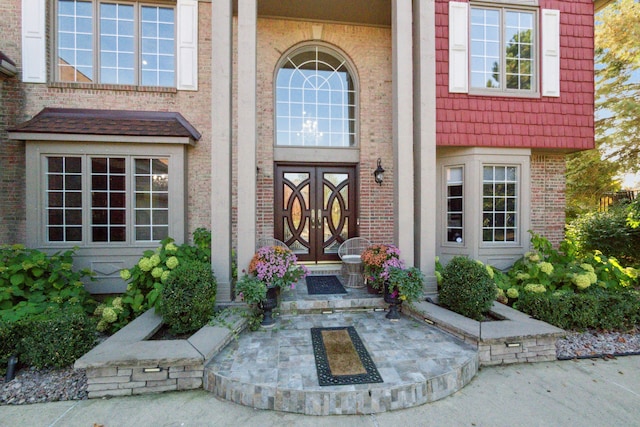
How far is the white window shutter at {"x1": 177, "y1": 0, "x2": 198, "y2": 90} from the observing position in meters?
5.52

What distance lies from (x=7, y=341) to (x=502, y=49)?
8487 millimetres

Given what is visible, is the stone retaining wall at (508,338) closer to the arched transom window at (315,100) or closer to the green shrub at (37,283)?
the arched transom window at (315,100)

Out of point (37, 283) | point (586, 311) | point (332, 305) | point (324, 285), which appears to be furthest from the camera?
point (324, 285)

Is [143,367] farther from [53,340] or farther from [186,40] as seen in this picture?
[186,40]

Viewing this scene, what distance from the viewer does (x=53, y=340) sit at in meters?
3.07

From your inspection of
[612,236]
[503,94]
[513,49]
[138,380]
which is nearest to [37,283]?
[138,380]

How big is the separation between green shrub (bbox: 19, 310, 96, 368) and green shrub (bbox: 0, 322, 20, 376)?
2.2 inches

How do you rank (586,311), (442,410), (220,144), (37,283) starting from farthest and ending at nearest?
1. (220,144)
2. (37,283)
3. (586,311)
4. (442,410)

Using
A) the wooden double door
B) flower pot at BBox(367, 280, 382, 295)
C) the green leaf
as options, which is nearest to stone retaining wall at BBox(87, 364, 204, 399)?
the green leaf

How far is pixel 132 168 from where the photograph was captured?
530cm

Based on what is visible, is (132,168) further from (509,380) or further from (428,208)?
(509,380)

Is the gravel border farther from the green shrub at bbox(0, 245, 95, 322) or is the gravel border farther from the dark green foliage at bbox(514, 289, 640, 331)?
the green shrub at bbox(0, 245, 95, 322)

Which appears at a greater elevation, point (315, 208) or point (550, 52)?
point (550, 52)

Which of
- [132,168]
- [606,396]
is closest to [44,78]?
[132,168]
